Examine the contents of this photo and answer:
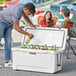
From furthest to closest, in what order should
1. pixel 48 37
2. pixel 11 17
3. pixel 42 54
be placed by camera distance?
pixel 48 37 < pixel 11 17 < pixel 42 54

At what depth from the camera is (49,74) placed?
6.78 m

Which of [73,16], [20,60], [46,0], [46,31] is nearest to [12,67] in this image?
[20,60]

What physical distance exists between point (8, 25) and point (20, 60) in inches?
28.6

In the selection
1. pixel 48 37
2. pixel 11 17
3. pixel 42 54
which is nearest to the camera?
pixel 42 54

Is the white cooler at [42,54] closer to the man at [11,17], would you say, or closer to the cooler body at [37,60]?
the cooler body at [37,60]

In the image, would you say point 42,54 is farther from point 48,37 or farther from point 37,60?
point 48,37

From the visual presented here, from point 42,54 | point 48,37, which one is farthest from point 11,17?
point 42,54

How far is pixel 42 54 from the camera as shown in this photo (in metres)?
6.70

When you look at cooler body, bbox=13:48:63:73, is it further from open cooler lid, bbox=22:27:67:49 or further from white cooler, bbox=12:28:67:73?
open cooler lid, bbox=22:27:67:49

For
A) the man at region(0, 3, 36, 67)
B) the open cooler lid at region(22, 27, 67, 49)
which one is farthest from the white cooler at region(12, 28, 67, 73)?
the man at region(0, 3, 36, 67)

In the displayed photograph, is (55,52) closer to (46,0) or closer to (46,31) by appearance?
(46,31)

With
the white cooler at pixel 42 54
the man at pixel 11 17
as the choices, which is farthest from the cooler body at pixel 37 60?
the man at pixel 11 17

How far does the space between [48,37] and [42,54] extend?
61cm

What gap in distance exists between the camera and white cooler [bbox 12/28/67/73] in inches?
264
